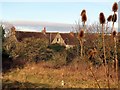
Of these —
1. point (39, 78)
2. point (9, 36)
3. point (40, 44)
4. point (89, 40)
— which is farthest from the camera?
point (9, 36)

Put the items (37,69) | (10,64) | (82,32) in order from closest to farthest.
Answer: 1. (82,32)
2. (37,69)
3. (10,64)

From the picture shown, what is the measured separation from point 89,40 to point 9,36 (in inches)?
384

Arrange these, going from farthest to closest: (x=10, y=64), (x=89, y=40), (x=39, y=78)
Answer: (x=89, y=40), (x=10, y=64), (x=39, y=78)

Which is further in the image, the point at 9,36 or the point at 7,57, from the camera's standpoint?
the point at 9,36

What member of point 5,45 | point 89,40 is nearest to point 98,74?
point 89,40

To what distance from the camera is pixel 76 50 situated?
2389cm

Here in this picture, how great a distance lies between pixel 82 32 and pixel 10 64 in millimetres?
19113

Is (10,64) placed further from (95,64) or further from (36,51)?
(95,64)

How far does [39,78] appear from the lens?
15.9 metres

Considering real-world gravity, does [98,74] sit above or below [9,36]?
below

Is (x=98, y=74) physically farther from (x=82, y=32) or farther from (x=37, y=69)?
(x=82, y=32)

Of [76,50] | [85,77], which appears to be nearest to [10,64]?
[76,50]

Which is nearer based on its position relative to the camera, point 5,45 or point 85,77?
point 85,77

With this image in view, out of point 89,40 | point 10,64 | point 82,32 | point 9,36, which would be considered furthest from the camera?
point 9,36
